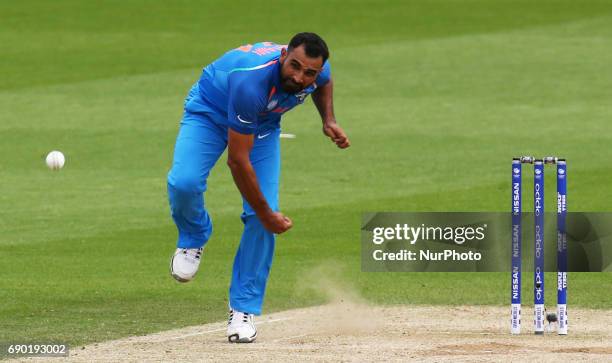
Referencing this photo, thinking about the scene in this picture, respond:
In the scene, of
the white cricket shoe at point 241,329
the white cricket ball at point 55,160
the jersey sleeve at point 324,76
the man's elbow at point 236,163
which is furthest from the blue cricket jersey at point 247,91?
the white cricket ball at point 55,160

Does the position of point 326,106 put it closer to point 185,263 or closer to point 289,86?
point 289,86

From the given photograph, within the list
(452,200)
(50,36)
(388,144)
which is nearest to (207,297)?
(452,200)

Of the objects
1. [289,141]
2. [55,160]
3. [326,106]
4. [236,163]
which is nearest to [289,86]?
[236,163]

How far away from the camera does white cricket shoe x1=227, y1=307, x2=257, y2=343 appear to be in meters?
9.52

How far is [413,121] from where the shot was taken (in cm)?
2222

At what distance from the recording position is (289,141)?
20.8m

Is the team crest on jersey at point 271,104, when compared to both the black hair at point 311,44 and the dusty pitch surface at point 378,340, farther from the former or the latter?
the dusty pitch surface at point 378,340

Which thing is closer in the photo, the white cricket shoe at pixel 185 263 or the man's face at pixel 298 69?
the man's face at pixel 298 69

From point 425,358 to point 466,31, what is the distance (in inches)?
885

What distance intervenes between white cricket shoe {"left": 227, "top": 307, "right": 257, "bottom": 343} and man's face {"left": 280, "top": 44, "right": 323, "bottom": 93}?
156cm

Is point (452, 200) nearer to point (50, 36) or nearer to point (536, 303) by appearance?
point (536, 303)

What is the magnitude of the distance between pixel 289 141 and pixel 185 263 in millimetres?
11002

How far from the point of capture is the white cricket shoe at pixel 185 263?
32.4 feet

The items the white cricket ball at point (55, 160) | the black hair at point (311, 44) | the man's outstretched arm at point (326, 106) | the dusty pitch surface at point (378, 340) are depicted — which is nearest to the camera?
the black hair at point (311, 44)
